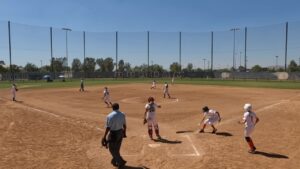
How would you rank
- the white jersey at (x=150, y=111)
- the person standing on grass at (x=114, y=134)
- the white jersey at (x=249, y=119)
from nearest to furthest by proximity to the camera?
the person standing on grass at (x=114, y=134) < the white jersey at (x=249, y=119) < the white jersey at (x=150, y=111)

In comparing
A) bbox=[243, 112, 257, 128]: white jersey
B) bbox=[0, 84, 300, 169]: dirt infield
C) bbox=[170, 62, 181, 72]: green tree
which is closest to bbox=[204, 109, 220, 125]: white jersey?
bbox=[0, 84, 300, 169]: dirt infield

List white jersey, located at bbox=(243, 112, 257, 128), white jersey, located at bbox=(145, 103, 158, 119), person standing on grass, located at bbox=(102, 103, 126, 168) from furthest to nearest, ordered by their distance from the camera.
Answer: white jersey, located at bbox=(145, 103, 158, 119)
white jersey, located at bbox=(243, 112, 257, 128)
person standing on grass, located at bbox=(102, 103, 126, 168)

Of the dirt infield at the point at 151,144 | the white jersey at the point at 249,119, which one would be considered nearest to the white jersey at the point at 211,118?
the dirt infield at the point at 151,144

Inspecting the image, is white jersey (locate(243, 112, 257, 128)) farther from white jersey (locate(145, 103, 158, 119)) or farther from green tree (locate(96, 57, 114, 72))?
green tree (locate(96, 57, 114, 72))

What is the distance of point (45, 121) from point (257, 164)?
38.4ft

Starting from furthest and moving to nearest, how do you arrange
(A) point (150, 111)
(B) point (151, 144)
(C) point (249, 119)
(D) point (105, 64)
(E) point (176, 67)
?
(D) point (105, 64) < (E) point (176, 67) < (A) point (150, 111) < (B) point (151, 144) < (C) point (249, 119)

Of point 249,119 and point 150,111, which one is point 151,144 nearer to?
point 150,111

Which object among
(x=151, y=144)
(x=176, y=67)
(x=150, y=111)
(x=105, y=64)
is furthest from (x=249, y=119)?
(x=105, y=64)

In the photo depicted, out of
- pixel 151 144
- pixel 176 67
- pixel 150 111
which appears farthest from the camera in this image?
pixel 176 67

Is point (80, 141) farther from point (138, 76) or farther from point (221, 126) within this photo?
point (138, 76)

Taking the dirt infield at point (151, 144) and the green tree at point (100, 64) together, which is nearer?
the dirt infield at point (151, 144)

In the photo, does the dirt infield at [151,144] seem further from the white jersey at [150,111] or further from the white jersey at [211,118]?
the white jersey at [150,111]

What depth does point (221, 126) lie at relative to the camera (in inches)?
655

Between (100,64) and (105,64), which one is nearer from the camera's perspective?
(105,64)
